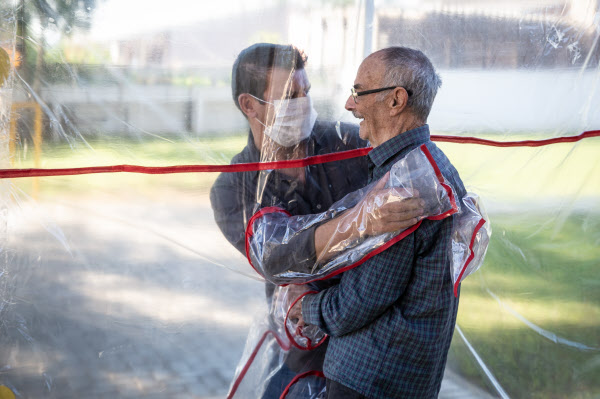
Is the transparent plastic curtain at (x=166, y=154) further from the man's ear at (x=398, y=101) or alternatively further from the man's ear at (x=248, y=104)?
the man's ear at (x=398, y=101)

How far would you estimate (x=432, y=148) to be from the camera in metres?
1.56

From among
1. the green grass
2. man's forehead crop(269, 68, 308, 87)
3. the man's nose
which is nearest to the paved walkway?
man's forehead crop(269, 68, 308, 87)

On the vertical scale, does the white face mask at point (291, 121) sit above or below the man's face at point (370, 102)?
below

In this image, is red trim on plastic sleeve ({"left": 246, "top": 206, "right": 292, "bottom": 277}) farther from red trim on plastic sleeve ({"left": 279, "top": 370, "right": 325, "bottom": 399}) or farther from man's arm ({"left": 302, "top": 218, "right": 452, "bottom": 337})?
red trim on plastic sleeve ({"left": 279, "top": 370, "right": 325, "bottom": 399})

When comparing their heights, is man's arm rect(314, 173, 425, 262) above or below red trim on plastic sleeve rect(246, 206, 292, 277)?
above

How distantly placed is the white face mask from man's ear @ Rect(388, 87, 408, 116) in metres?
0.28

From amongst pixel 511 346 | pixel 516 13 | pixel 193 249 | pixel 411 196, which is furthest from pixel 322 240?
pixel 511 346

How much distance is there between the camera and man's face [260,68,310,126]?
5.47ft

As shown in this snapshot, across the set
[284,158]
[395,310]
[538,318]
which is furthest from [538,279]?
[284,158]

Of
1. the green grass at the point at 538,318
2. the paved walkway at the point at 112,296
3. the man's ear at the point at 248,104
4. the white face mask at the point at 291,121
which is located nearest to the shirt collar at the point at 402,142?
the white face mask at the point at 291,121

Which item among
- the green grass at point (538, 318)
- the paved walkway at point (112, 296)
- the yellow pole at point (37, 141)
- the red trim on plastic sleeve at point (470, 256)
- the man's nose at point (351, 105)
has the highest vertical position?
the man's nose at point (351, 105)

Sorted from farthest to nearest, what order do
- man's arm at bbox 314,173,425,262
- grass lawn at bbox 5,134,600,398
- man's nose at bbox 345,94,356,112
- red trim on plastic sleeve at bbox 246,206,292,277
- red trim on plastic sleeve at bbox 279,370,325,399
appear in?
1. grass lawn at bbox 5,134,600,398
2. red trim on plastic sleeve at bbox 279,370,325,399
3. red trim on plastic sleeve at bbox 246,206,292,277
4. man's nose at bbox 345,94,356,112
5. man's arm at bbox 314,173,425,262

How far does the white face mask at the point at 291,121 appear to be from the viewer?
168 cm

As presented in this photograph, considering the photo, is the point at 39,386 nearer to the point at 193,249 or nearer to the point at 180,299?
the point at 180,299
